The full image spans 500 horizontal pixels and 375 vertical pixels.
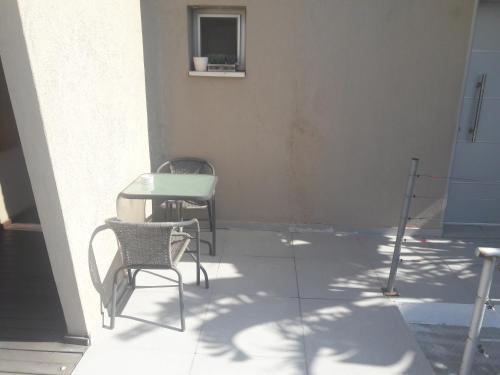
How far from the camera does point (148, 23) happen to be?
3861mm

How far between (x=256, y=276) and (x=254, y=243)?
0.70 metres

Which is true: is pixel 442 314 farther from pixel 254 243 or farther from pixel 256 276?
pixel 254 243

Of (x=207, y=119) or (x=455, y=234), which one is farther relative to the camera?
(x=455, y=234)

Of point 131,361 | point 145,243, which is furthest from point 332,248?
point 131,361

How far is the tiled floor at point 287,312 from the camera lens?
96.3 inches

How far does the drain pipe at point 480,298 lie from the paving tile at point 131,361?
5.43 feet

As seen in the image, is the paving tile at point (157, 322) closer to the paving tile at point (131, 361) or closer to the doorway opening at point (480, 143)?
the paving tile at point (131, 361)

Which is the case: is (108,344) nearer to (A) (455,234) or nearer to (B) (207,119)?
(B) (207,119)

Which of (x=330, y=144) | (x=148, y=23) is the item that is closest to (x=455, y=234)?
(x=330, y=144)

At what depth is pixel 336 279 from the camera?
344 centimetres

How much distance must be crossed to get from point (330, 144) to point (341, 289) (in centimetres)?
159

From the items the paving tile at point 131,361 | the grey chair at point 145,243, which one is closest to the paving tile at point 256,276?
the grey chair at point 145,243

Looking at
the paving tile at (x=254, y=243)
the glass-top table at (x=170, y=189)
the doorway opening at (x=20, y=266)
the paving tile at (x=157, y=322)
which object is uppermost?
the glass-top table at (x=170, y=189)

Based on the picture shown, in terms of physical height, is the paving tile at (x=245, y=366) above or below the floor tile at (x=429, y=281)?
above
